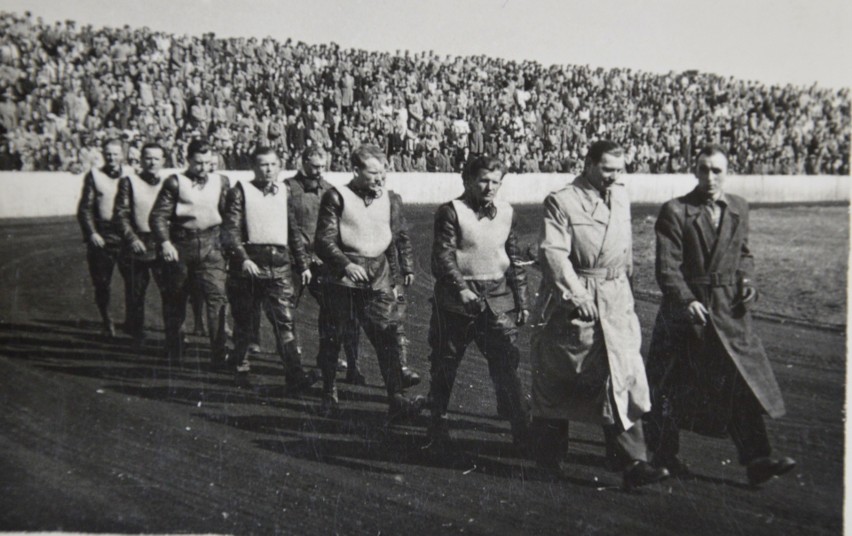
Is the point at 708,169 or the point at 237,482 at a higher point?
the point at 708,169

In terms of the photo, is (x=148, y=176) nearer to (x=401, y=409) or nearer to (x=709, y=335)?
(x=401, y=409)

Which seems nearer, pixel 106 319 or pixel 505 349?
pixel 505 349

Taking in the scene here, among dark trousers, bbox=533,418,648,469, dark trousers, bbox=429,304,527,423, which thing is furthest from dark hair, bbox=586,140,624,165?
dark trousers, bbox=533,418,648,469

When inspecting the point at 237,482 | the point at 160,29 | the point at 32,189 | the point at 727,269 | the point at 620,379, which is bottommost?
the point at 237,482

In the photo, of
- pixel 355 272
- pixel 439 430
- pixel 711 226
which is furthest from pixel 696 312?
pixel 355 272

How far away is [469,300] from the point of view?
4375 millimetres

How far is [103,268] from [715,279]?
353 cm

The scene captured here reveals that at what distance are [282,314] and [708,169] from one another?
2.65 m

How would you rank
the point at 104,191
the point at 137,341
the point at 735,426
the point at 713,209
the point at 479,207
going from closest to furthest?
the point at 713,209 < the point at 735,426 < the point at 479,207 < the point at 104,191 < the point at 137,341

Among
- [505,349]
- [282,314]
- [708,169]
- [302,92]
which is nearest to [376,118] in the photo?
[302,92]

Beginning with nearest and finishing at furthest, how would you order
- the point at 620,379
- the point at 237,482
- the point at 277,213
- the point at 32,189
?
the point at 620,379, the point at 237,482, the point at 32,189, the point at 277,213

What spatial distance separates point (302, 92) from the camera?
5832mm

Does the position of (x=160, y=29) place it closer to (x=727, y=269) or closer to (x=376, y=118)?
(x=376, y=118)

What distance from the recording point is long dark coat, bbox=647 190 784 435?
421cm
